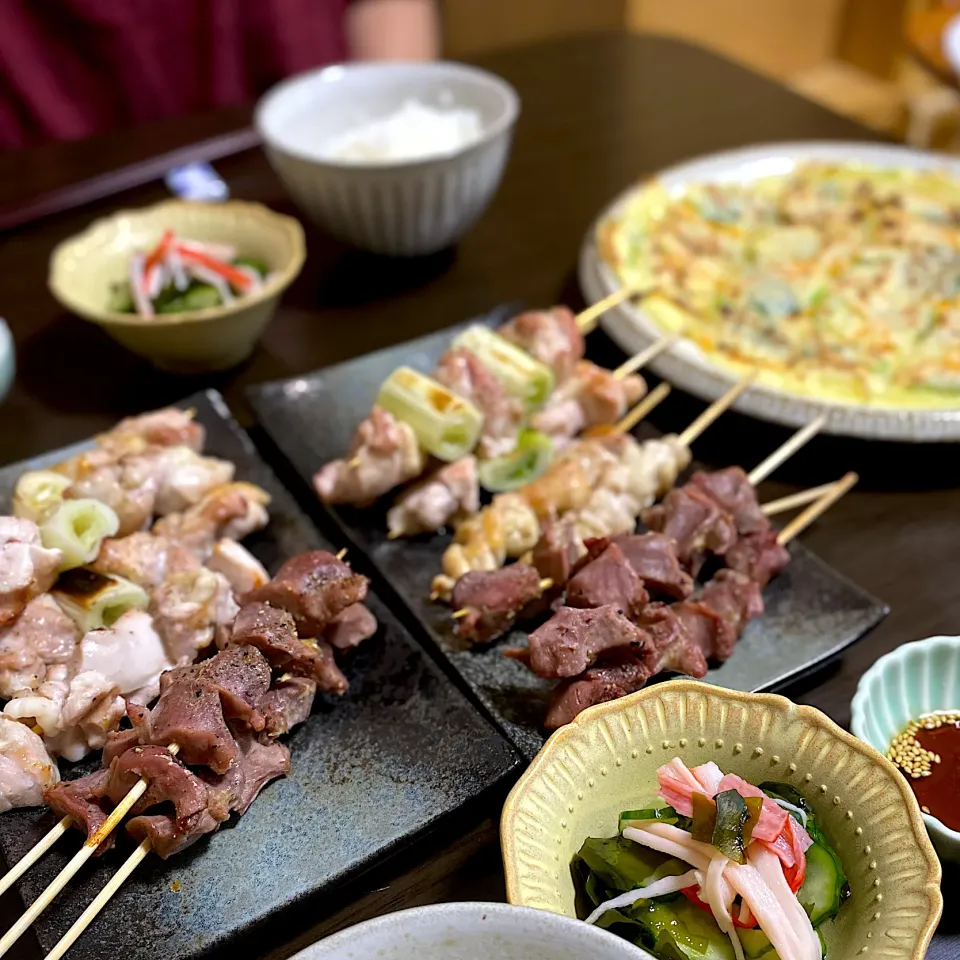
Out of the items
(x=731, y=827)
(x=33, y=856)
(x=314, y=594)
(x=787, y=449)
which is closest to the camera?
(x=731, y=827)

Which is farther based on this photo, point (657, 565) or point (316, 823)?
point (657, 565)

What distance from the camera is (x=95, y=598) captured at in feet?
7.81

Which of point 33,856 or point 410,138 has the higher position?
point 410,138

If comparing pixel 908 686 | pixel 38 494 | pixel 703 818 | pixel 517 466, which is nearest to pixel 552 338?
pixel 517 466

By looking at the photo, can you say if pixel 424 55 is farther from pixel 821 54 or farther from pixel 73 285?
pixel 821 54

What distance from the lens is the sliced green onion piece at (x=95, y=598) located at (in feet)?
7.83

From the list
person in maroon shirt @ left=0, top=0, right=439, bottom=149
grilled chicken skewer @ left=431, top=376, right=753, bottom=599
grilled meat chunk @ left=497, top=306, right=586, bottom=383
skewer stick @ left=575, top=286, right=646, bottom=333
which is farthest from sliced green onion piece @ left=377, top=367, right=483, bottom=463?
person in maroon shirt @ left=0, top=0, right=439, bottom=149

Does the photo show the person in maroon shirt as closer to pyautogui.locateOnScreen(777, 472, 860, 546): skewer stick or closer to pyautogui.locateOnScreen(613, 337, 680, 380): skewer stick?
pyautogui.locateOnScreen(613, 337, 680, 380): skewer stick

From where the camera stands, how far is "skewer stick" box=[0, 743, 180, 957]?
182cm

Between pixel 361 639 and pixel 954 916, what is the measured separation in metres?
1.47

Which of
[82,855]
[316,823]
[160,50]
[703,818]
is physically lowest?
[316,823]

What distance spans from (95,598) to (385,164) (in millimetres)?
1958

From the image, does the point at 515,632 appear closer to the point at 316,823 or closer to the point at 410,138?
the point at 316,823

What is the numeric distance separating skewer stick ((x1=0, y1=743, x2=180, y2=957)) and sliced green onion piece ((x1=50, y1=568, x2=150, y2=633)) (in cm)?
53
